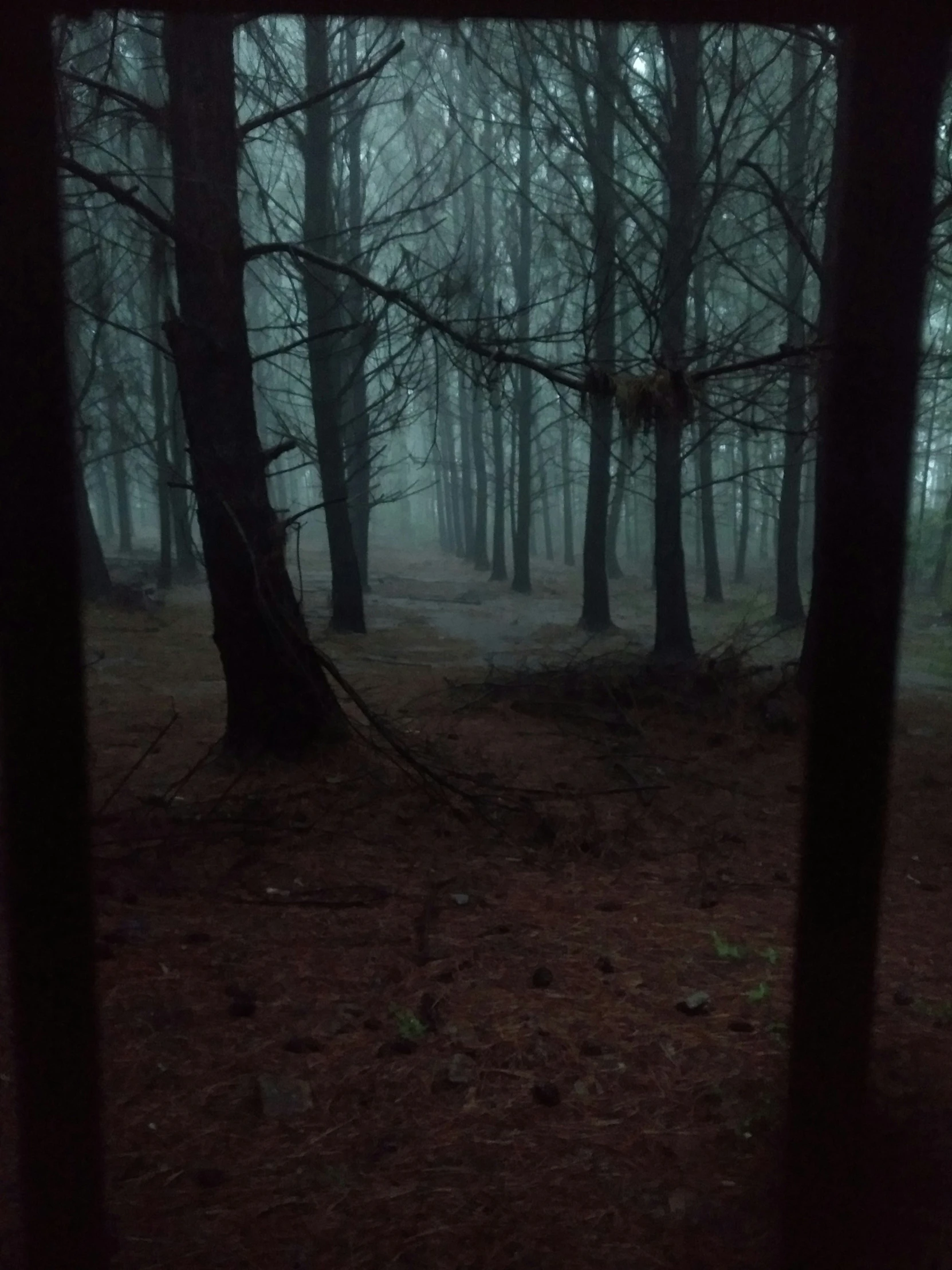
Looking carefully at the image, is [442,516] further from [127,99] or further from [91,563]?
[127,99]

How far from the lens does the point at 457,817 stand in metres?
5.61

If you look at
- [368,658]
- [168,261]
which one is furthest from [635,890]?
[368,658]

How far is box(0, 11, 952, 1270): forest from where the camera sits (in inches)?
102

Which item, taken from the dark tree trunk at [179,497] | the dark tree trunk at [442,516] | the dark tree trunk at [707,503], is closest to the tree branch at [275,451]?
the dark tree trunk at [179,497]

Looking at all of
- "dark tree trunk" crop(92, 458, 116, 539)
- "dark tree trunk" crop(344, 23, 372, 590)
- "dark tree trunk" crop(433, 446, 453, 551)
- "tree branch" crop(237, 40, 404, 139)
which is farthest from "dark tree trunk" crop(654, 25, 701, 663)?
"dark tree trunk" crop(433, 446, 453, 551)

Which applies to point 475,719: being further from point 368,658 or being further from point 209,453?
point 368,658

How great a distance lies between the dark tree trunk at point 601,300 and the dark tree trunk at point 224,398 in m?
2.11

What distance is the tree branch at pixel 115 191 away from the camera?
4.82 m

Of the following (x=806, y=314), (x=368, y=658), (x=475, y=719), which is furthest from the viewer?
(x=806, y=314)

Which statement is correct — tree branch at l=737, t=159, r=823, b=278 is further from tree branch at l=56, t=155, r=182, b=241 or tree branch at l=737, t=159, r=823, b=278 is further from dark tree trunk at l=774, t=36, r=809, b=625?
dark tree trunk at l=774, t=36, r=809, b=625

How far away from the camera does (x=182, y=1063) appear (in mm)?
3135

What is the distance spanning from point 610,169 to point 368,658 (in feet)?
20.4

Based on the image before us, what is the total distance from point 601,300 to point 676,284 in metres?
2.51

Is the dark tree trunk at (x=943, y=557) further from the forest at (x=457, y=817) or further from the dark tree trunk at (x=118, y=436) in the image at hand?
the dark tree trunk at (x=118, y=436)
